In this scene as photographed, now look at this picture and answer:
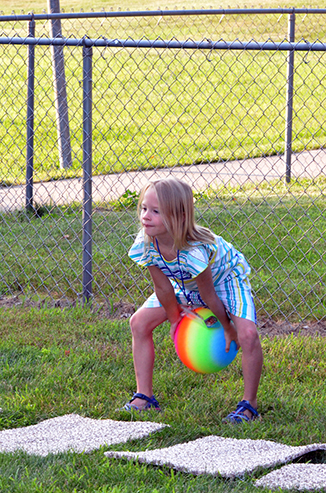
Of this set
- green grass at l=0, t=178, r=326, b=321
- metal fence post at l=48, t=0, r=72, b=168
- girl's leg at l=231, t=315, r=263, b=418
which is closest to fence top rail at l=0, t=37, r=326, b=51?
green grass at l=0, t=178, r=326, b=321

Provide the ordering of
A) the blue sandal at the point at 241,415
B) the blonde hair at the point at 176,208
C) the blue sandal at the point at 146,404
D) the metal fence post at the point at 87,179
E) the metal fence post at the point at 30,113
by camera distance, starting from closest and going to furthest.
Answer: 1. the blonde hair at the point at 176,208
2. the blue sandal at the point at 241,415
3. the blue sandal at the point at 146,404
4. the metal fence post at the point at 87,179
5. the metal fence post at the point at 30,113

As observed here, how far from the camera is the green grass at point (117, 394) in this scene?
2.34 meters

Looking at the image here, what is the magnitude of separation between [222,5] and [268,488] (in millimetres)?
19270

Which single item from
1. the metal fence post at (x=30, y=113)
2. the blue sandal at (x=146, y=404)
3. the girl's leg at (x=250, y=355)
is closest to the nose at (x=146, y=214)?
the girl's leg at (x=250, y=355)

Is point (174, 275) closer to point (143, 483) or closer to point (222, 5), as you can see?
point (143, 483)

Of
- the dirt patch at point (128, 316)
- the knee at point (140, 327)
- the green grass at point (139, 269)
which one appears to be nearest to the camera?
the knee at point (140, 327)

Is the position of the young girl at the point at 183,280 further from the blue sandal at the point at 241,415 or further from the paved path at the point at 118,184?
the paved path at the point at 118,184

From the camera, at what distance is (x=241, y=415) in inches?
113

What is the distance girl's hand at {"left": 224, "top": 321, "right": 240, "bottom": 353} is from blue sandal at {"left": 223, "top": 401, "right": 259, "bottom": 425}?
27 cm

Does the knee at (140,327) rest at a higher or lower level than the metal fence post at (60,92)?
lower

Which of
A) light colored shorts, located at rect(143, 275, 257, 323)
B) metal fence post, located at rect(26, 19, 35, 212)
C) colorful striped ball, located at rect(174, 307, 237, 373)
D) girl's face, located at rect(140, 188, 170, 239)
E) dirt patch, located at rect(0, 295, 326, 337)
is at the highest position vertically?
metal fence post, located at rect(26, 19, 35, 212)

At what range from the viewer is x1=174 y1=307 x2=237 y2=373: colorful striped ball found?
2867mm

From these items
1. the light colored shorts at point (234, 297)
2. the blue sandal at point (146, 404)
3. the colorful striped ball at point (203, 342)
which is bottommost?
the blue sandal at point (146, 404)

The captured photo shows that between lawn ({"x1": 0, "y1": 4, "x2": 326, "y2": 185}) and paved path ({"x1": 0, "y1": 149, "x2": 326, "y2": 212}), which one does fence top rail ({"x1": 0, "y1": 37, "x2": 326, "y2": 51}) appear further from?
lawn ({"x1": 0, "y1": 4, "x2": 326, "y2": 185})
